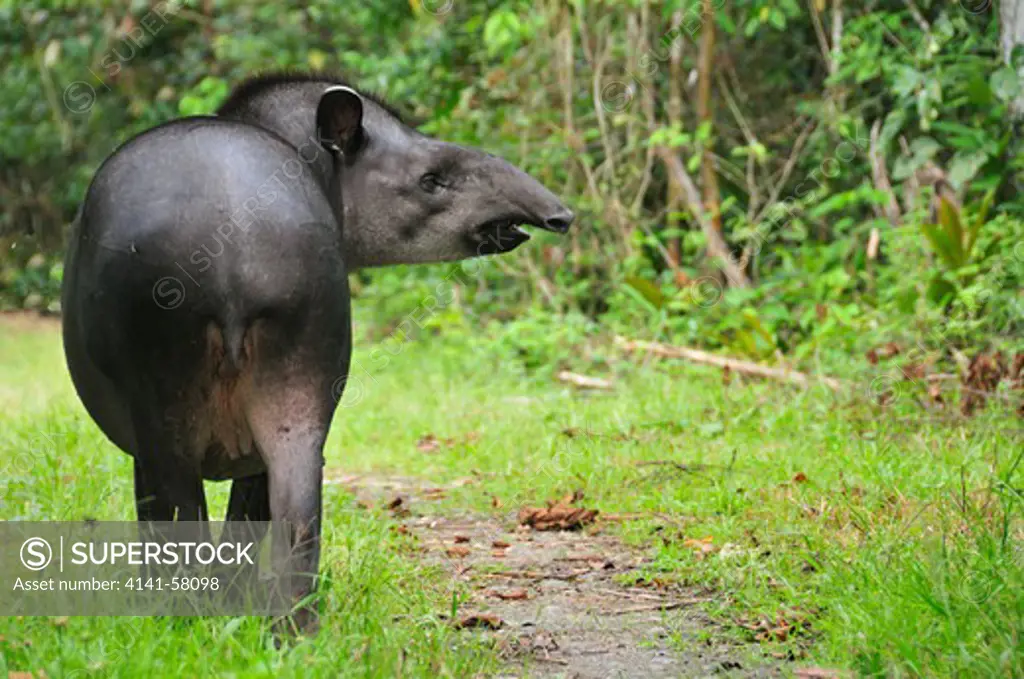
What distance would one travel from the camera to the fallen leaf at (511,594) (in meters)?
4.02

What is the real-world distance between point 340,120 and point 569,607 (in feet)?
5.26

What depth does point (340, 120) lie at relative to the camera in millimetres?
3346

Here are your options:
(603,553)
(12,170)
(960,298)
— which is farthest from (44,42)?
(603,553)

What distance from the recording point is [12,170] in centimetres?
1711

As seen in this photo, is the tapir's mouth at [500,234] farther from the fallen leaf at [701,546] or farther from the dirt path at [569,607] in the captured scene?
the fallen leaf at [701,546]

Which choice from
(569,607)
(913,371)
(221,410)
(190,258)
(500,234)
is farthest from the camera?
(913,371)

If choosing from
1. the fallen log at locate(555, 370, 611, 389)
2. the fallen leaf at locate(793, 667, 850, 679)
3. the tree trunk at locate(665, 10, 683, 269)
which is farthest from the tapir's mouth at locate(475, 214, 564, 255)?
the tree trunk at locate(665, 10, 683, 269)

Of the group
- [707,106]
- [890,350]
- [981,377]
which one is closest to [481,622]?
[981,377]

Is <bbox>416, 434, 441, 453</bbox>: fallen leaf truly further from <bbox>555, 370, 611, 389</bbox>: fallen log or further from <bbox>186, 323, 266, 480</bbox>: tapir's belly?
<bbox>186, 323, 266, 480</bbox>: tapir's belly

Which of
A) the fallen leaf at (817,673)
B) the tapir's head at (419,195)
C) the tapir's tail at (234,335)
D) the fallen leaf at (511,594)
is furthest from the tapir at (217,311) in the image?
the fallen leaf at (817,673)

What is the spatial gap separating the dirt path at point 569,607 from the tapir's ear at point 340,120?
1.35 meters

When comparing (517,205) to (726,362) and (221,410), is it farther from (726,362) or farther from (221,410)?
(726,362)

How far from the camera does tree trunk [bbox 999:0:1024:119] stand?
792 cm

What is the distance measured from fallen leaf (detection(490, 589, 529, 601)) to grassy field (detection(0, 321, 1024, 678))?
0.57 ft
